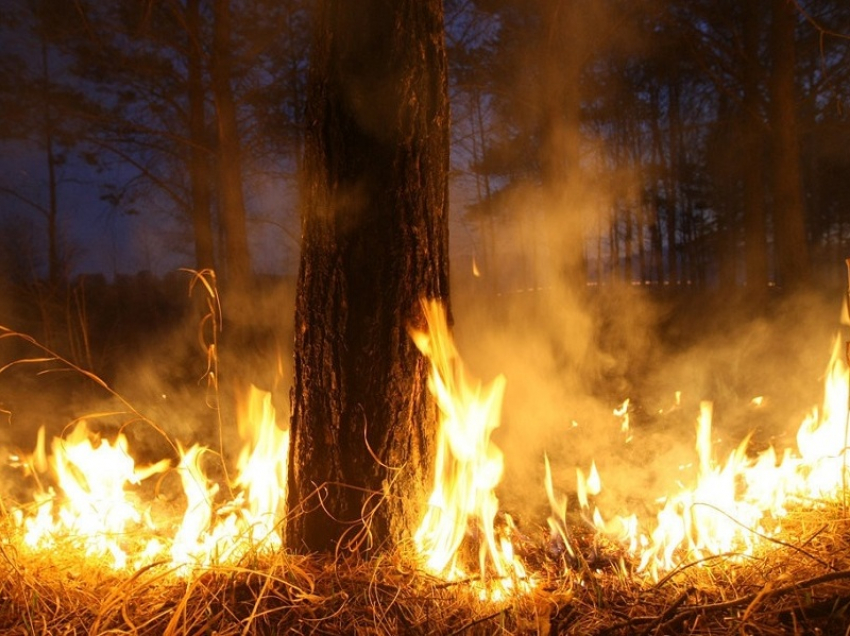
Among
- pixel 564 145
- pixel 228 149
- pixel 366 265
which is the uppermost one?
pixel 228 149

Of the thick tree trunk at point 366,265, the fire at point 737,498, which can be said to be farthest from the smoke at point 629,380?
the thick tree trunk at point 366,265

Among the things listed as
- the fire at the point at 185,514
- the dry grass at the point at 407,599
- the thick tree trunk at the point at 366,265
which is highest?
the thick tree trunk at the point at 366,265

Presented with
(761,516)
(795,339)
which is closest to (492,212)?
(795,339)

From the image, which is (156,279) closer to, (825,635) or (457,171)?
(457,171)

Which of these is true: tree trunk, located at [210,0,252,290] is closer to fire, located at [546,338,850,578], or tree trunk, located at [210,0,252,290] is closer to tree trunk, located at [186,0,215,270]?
tree trunk, located at [186,0,215,270]

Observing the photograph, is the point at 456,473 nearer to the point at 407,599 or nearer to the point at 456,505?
the point at 456,505

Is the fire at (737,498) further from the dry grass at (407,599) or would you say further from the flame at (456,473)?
the flame at (456,473)

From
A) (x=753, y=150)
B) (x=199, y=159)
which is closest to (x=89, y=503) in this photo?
(x=199, y=159)

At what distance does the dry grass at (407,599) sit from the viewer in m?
2.25

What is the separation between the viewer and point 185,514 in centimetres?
331

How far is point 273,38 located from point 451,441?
26.7 ft

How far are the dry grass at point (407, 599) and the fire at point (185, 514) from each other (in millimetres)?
192

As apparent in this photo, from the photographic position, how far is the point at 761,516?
3.10 meters

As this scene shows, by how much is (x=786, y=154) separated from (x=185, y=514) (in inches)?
358
